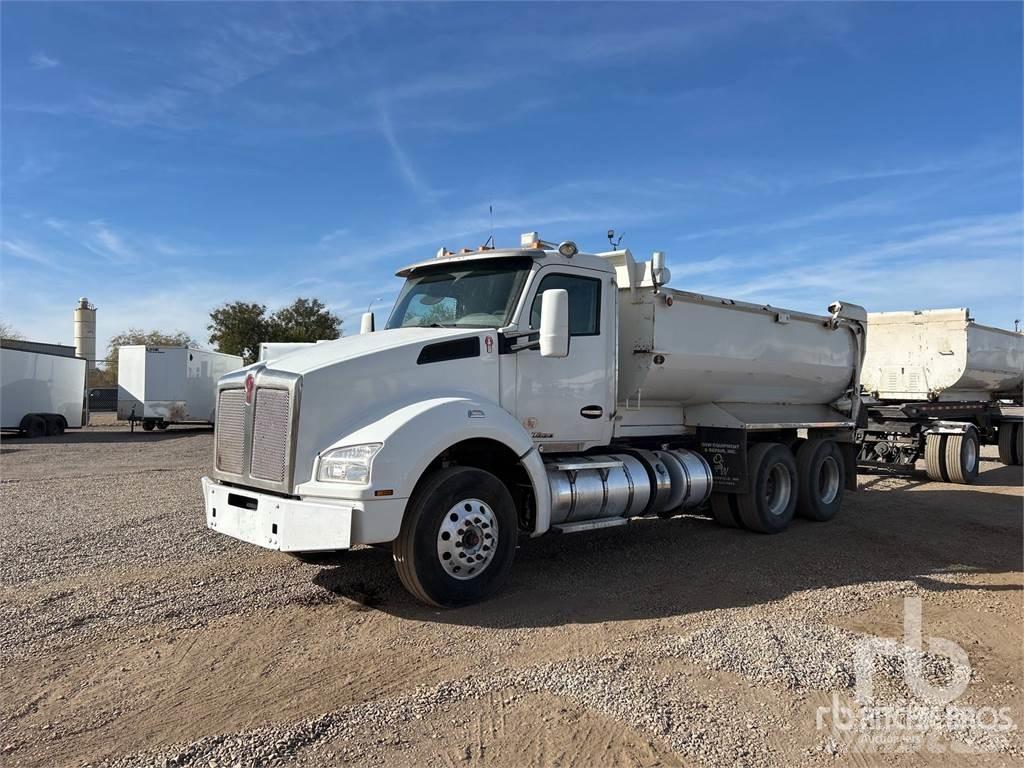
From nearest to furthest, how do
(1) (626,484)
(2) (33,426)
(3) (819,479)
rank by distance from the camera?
(1) (626,484) < (3) (819,479) < (2) (33,426)

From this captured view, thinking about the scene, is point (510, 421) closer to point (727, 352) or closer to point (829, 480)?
point (727, 352)

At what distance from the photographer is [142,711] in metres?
3.76

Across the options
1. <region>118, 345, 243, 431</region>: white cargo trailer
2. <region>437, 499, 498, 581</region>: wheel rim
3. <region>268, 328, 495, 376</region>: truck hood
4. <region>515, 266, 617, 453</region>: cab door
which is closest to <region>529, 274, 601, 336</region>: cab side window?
<region>515, 266, 617, 453</region>: cab door

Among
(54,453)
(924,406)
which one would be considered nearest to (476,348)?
(924,406)

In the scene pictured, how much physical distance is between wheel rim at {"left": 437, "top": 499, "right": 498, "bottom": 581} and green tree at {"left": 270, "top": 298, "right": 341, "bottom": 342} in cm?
4086

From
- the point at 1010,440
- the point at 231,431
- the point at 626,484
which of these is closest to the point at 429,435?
the point at 231,431

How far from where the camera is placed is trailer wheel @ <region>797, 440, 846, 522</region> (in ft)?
31.7

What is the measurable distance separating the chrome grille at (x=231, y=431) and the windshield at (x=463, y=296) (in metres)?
1.78

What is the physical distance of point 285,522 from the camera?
16.6 feet

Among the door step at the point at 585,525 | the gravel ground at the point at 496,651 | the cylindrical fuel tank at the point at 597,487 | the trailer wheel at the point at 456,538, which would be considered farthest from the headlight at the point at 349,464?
the door step at the point at 585,525

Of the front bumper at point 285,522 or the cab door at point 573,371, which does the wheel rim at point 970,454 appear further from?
the front bumper at point 285,522

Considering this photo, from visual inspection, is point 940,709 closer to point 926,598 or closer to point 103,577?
point 926,598

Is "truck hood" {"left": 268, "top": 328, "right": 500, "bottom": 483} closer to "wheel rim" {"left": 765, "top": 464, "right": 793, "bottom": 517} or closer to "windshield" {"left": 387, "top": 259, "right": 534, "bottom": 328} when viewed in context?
"windshield" {"left": 387, "top": 259, "right": 534, "bottom": 328}

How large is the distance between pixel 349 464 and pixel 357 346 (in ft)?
4.04
